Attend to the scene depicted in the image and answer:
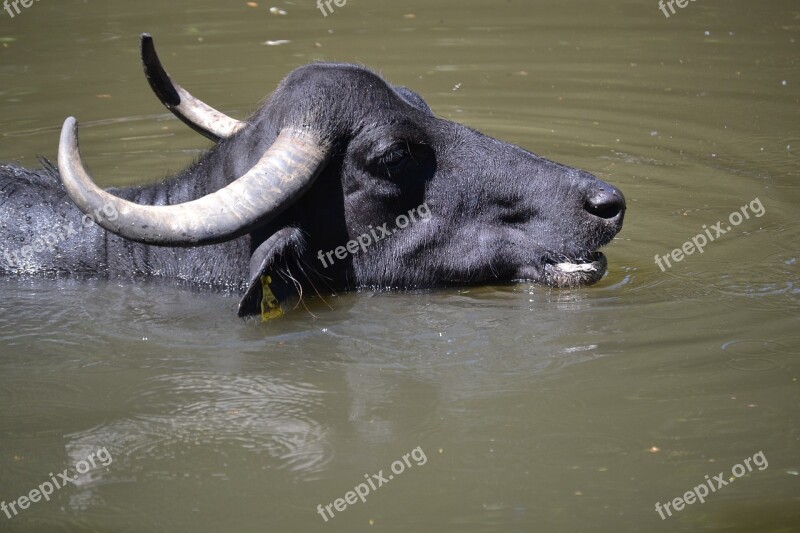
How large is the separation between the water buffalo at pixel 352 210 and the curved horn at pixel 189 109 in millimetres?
16

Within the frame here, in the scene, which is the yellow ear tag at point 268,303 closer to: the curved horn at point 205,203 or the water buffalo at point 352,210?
the water buffalo at point 352,210

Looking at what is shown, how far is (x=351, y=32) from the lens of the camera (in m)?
13.7

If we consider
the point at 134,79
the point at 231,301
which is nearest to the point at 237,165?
the point at 231,301

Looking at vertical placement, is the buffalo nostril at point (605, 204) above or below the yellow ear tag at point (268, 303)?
above

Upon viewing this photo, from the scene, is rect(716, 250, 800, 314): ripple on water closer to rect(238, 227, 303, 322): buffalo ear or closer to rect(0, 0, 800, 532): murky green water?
rect(0, 0, 800, 532): murky green water

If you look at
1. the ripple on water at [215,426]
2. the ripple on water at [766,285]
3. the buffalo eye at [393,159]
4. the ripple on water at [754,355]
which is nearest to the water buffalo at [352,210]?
the buffalo eye at [393,159]

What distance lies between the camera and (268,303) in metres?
6.12

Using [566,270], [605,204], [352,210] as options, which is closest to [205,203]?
[352,210]

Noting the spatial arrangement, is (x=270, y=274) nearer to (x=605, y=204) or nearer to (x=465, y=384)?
(x=465, y=384)

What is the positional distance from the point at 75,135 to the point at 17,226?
130 centimetres

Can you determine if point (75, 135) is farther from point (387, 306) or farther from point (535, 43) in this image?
point (535, 43)

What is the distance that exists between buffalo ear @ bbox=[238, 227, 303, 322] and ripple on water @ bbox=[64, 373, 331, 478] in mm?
586

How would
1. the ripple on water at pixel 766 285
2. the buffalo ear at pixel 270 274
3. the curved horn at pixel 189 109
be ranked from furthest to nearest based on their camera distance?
the curved horn at pixel 189 109 < the ripple on water at pixel 766 285 < the buffalo ear at pixel 270 274

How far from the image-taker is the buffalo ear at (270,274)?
19.6 feet
